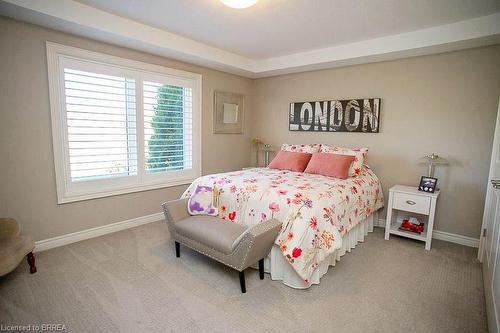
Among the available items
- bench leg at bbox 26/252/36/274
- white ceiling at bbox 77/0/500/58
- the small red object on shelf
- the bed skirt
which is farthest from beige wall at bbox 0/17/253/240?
the small red object on shelf

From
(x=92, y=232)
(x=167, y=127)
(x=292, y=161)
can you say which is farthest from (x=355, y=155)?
(x=92, y=232)

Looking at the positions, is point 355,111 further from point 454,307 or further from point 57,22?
point 57,22

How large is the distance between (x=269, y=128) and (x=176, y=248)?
292 centimetres

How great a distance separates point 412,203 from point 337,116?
5.35 ft

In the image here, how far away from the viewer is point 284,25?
3033mm

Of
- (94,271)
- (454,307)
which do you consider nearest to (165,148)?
(94,271)

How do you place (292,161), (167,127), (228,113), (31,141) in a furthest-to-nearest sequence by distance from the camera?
(228,113), (167,127), (292,161), (31,141)

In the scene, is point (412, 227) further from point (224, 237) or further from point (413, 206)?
point (224, 237)

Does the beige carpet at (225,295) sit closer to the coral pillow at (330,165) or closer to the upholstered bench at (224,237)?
the upholstered bench at (224,237)

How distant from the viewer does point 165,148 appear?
3885mm

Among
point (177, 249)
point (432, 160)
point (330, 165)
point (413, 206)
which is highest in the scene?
point (432, 160)

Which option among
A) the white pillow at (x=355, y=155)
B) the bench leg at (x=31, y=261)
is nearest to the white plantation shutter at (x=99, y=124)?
the bench leg at (x=31, y=261)

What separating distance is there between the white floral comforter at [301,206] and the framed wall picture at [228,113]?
1.54 m

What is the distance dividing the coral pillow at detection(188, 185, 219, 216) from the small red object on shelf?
2314mm
